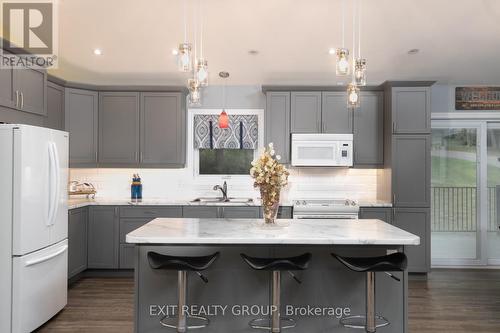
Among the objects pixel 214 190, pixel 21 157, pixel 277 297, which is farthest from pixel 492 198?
pixel 21 157

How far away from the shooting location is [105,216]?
15.1 ft

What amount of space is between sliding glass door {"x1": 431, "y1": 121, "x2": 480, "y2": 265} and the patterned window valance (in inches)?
105

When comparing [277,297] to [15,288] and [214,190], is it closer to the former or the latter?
[15,288]

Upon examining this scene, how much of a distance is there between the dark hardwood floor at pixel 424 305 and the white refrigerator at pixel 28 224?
1.14 feet

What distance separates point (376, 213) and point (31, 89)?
13.6 feet

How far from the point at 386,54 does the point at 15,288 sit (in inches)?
181

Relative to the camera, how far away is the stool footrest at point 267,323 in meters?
2.54

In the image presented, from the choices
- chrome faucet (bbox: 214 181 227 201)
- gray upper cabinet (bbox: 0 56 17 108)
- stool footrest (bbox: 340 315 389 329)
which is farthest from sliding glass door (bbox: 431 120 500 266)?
gray upper cabinet (bbox: 0 56 17 108)

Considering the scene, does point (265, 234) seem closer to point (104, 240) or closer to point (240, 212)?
point (240, 212)

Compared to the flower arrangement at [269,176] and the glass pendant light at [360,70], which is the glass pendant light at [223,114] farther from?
the glass pendant light at [360,70]

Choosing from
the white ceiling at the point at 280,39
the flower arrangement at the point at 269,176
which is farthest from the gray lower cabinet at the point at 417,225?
the flower arrangement at the point at 269,176

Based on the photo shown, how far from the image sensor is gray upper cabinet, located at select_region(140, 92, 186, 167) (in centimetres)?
493

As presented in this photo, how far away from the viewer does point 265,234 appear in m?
2.45

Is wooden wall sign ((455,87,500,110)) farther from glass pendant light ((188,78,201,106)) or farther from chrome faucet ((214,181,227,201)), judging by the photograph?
glass pendant light ((188,78,201,106))
